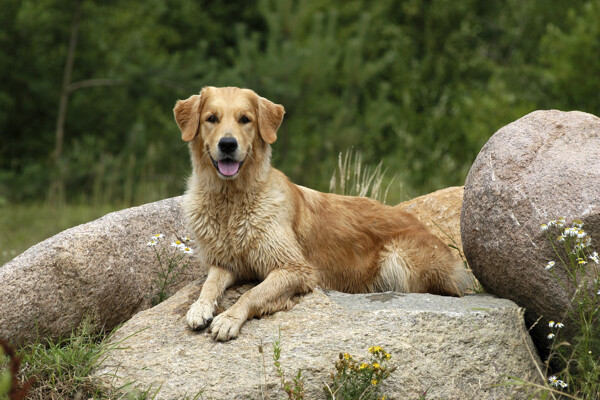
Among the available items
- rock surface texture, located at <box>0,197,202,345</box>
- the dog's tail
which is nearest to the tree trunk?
rock surface texture, located at <box>0,197,202,345</box>

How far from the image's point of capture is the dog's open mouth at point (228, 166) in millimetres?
4875

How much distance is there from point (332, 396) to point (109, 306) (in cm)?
214

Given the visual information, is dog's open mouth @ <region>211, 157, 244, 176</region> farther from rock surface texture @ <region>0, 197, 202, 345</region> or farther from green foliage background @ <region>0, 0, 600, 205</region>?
green foliage background @ <region>0, 0, 600, 205</region>

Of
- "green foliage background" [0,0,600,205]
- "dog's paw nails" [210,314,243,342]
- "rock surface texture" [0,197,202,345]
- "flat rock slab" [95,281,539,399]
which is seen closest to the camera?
"flat rock slab" [95,281,539,399]

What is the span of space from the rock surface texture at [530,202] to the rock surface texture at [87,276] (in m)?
2.51

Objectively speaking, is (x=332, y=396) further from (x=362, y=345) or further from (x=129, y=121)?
(x=129, y=121)

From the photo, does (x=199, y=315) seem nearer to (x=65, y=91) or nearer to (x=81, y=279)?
(x=81, y=279)

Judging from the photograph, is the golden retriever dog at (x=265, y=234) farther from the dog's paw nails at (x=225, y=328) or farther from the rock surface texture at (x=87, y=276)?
the rock surface texture at (x=87, y=276)

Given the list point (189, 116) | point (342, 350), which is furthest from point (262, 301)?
point (189, 116)

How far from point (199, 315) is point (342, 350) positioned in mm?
1001

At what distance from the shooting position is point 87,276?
200 inches

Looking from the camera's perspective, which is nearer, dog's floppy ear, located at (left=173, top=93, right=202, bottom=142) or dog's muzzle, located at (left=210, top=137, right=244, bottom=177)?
dog's muzzle, located at (left=210, top=137, right=244, bottom=177)

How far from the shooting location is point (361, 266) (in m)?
5.52

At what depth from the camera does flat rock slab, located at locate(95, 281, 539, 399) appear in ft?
13.6
